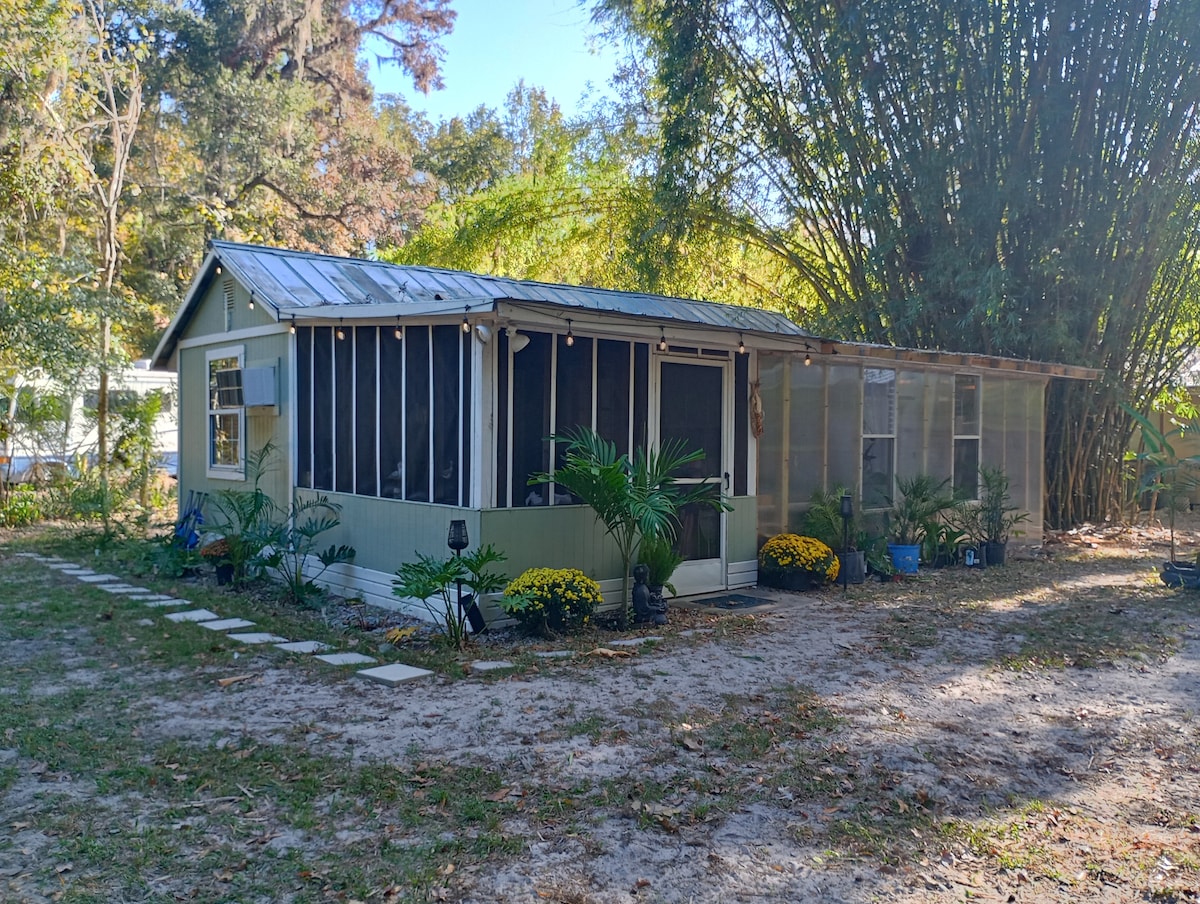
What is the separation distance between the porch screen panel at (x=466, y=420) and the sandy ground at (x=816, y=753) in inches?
62.6

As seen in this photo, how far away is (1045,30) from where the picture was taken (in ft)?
34.2

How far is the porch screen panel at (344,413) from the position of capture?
7.80 m

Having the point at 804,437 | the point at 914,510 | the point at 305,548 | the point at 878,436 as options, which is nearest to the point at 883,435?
the point at 878,436

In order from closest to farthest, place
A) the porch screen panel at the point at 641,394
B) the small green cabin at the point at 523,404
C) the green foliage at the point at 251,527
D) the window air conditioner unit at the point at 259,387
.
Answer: the small green cabin at the point at 523,404, the porch screen panel at the point at 641,394, the green foliage at the point at 251,527, the window air conditioner unit at the point at 259,387

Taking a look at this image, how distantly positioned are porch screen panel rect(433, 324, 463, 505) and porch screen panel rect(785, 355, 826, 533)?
346 centimetres

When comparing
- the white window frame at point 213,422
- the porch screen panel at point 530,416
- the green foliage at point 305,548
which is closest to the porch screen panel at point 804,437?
the porch screen panel at point 530,416

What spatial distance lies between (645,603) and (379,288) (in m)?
3.90

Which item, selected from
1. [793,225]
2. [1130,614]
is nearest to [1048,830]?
[1130,614]

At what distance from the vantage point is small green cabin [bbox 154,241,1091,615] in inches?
262

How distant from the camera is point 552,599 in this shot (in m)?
6.28

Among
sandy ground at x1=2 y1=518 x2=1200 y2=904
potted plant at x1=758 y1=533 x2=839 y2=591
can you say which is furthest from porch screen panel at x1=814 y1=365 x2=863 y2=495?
sandy ground at x1=2 y1=518 x2=1200 y2=904

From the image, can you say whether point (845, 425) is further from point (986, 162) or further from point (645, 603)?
point (986, 162)

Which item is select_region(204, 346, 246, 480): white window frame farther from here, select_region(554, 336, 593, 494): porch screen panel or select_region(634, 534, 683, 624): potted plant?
select_region(634, 534, 683, 624): potted plant

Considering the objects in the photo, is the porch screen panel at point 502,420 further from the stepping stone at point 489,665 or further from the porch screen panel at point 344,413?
the porch screen panel at point 344,413
